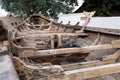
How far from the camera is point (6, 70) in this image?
1023 mm

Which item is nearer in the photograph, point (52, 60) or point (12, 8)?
point (52, 60)

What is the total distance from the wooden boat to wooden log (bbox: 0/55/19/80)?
4.7 inches

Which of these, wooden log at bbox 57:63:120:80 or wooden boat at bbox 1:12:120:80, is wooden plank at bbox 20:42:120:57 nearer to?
wooden boat at bbox 1:12:120:80

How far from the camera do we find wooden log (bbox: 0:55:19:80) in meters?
0.95

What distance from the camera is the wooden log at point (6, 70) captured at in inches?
37.5

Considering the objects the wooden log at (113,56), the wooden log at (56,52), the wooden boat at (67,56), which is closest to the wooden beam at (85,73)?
the wooden boat at (67,56)

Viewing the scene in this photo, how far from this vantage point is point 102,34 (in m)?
3.19

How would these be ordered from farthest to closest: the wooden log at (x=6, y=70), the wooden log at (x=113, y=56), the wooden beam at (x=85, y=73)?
1. the wooden log at (x=113, y=56)
2. the wooden beam at (x=85, y=73)
3. the wooden log at (x=6, y=70)

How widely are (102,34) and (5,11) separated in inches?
415

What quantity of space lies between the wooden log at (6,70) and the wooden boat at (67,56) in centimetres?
12

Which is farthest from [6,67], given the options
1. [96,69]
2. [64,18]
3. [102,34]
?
[64,18]

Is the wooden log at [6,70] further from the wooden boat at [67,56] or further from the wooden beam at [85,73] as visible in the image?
the wooden beam at [85,73]

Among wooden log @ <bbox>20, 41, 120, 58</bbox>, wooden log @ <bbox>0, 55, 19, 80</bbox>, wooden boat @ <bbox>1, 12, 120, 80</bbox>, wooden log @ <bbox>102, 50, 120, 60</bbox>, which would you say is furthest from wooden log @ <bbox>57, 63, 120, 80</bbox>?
wooden log @ <bbox>102, 50, 120, 60</bbox>

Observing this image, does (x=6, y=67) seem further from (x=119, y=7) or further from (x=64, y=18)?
(x=119, y=7)
